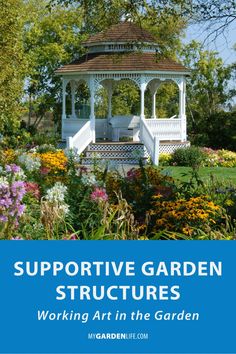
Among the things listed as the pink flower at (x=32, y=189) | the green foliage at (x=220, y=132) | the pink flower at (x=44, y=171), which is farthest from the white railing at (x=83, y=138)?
the pink flower at (x=32, y=189)

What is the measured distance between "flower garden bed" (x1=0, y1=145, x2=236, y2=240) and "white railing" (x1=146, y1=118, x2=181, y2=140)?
72.3ft

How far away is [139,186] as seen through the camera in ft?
30.9

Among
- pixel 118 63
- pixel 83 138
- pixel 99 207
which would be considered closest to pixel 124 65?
pixel 118 63

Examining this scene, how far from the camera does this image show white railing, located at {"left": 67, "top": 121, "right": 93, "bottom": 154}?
30938 millimetres

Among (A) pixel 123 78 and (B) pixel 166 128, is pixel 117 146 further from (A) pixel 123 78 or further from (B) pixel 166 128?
(A) pixel 123 78

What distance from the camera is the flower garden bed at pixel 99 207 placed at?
6133 millimetres

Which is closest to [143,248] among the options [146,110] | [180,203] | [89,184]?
[180,203]

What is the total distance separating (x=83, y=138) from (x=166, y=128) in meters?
3.79

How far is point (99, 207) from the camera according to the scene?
24.5 feet

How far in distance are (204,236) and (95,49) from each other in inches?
1135

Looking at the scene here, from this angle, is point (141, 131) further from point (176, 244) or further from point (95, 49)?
point (176, 244)

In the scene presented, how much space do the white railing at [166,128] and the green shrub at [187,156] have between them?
345cm

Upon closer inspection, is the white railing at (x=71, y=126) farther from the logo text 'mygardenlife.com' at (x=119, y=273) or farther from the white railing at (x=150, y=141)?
the logo text 'mygardenlife.com' at (x=119, y=273)

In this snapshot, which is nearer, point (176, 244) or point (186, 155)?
point (176, 244)
